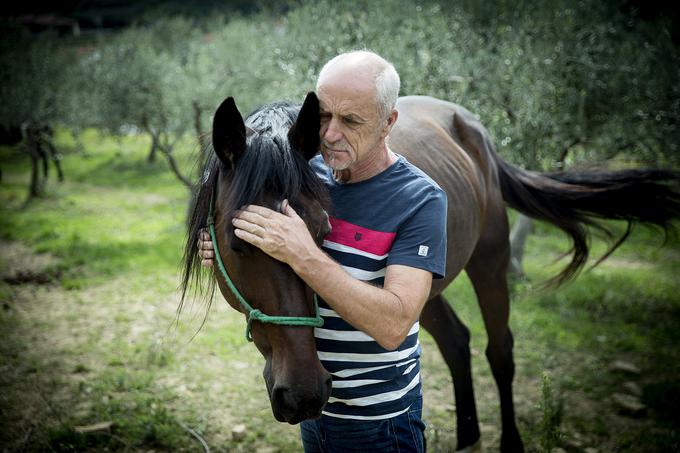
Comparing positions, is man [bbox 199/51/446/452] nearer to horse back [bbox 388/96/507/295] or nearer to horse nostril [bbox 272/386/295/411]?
horse nostril [bbox 272/386/295/411]

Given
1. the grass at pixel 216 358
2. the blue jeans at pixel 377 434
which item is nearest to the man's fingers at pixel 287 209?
the blue jeans at pixel 377 434

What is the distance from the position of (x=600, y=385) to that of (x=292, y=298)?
13.9 feet

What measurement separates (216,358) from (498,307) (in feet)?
9.92

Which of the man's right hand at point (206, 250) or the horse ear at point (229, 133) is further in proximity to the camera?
the man's right hand at point (206, 250)

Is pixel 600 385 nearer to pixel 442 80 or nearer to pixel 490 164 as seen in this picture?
pixel 490 164

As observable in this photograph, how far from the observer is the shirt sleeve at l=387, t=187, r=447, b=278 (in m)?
1.56

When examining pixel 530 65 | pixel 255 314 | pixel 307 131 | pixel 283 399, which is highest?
pixel 530 65

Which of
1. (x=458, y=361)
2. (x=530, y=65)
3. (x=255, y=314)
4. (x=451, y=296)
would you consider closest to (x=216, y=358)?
(x=458, y=361)

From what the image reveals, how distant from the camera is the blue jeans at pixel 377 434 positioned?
1.68m

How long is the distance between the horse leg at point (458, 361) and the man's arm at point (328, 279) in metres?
2.05

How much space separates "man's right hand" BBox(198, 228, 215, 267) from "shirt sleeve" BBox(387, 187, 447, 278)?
1.86ft

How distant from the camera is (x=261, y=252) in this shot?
149 cm

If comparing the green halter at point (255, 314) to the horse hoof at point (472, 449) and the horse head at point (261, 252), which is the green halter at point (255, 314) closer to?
the horse head at point (261, 252)

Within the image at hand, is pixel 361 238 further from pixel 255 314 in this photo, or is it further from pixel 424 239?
pixel 255 314
